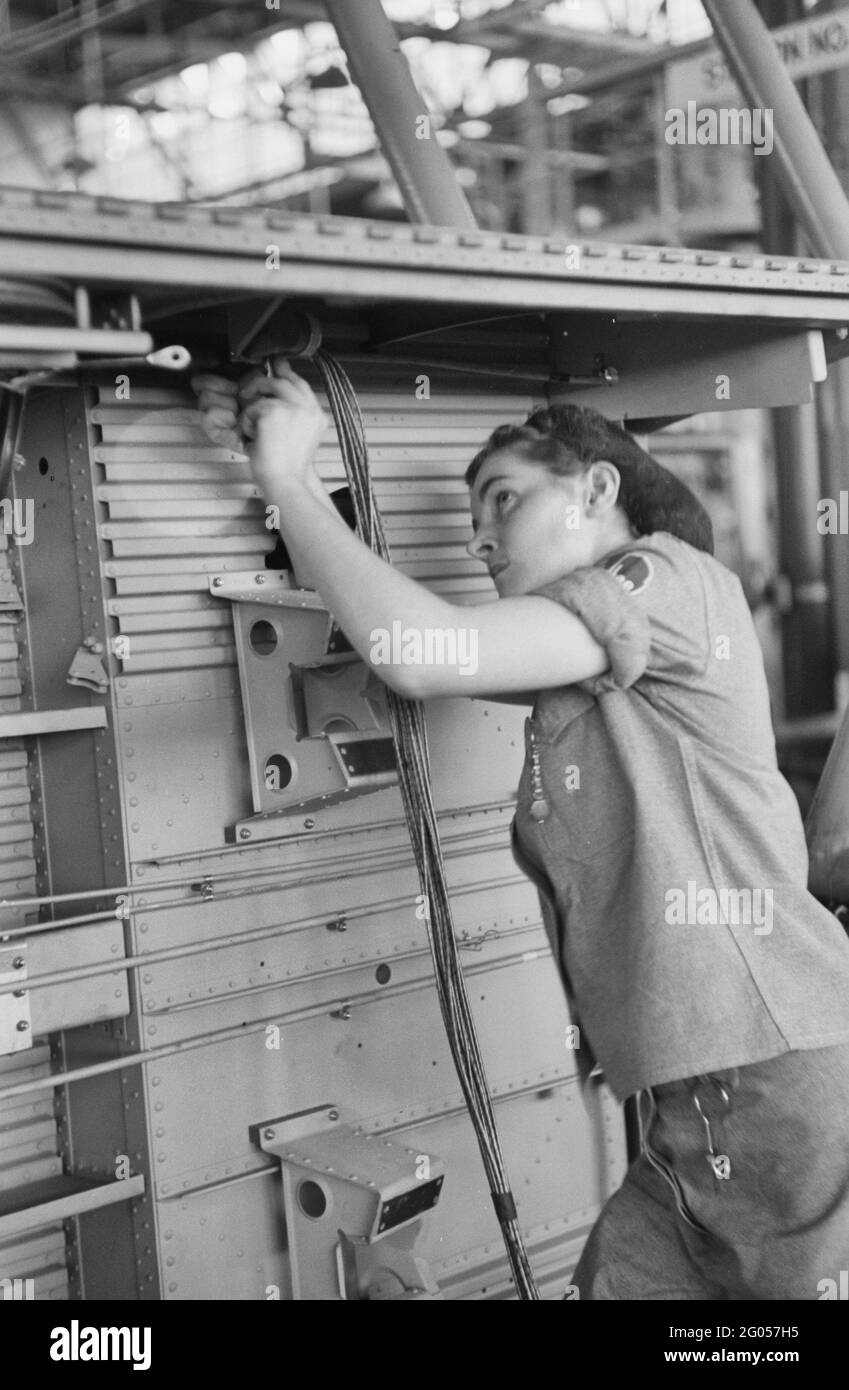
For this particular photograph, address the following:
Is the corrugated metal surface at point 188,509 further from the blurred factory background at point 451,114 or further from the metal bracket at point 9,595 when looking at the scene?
the blurred factory background at point 451,114

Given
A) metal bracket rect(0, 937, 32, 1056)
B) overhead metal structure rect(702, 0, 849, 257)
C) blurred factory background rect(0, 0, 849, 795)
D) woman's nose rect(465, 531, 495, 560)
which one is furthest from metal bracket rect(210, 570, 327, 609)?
blurred factory background rect(0, 0, 849, 795)

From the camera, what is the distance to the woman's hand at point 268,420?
2.27 meters

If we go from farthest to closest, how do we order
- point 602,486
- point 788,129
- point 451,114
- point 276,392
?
point 451,114 < point 788,129 < point 602,486 < point 276,392

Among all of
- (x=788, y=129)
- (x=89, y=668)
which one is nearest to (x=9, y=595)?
(x=89, y=668)

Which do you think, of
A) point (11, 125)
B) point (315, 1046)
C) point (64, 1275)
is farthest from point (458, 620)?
point (11, 125)

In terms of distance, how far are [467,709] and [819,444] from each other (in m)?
7.01

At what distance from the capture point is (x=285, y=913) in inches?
109

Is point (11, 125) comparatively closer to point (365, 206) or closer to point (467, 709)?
point (365, 206)

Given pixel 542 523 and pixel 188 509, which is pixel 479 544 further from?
pixel 188 509

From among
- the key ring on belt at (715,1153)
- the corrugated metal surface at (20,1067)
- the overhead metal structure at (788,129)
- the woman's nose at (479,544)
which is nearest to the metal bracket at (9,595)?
the corrugated metal surface at (20,1067)

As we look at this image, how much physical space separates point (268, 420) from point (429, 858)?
32.1 inches

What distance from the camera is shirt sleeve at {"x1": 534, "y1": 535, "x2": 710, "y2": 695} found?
2.20 meters

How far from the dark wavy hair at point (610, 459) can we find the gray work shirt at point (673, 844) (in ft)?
0.43

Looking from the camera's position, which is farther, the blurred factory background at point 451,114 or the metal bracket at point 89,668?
the blurred factory background at point 451,114
